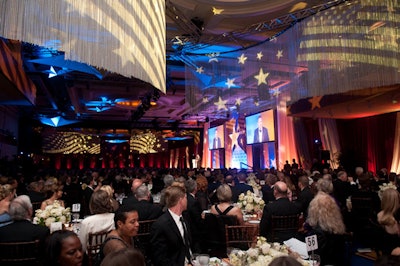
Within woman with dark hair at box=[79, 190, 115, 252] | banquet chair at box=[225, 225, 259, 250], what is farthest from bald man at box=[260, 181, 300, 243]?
woman with dark hair at box=[79, 190, 115, 252]

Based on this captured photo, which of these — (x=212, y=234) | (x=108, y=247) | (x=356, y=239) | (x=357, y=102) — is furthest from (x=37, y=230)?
(x=357, y=102)

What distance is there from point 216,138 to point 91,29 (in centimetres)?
2277

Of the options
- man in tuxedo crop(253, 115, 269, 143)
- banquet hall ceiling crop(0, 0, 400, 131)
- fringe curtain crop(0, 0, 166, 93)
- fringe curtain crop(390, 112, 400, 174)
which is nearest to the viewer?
fringe curtain crop(0, 0, 166, 93)

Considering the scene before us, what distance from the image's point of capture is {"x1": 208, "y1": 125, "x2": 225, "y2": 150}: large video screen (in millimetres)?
22756

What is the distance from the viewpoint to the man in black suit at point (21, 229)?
329 centimetres

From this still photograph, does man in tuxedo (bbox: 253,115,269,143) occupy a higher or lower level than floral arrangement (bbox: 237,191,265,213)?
higher

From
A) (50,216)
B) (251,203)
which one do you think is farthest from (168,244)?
(251,203)

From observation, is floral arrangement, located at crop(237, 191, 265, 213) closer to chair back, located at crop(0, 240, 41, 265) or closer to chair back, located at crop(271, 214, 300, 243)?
chair back, located at crop(271, 214, 300, 243)

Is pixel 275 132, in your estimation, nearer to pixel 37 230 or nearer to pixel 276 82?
pixel 276 82

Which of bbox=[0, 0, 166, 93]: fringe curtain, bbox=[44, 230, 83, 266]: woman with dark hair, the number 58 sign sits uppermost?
bbox=[0, 0, 166, 93]: fringe curtain

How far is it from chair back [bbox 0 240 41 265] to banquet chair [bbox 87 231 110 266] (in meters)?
0.51

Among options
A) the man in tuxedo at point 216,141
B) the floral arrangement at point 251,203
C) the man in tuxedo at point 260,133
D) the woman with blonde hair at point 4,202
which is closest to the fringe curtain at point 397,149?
the man in tuxedo at point 260,133

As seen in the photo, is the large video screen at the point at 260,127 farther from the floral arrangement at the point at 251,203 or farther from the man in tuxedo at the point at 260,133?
the floral arrangement at the point at 251,203

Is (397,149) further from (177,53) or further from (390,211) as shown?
(390,211)
